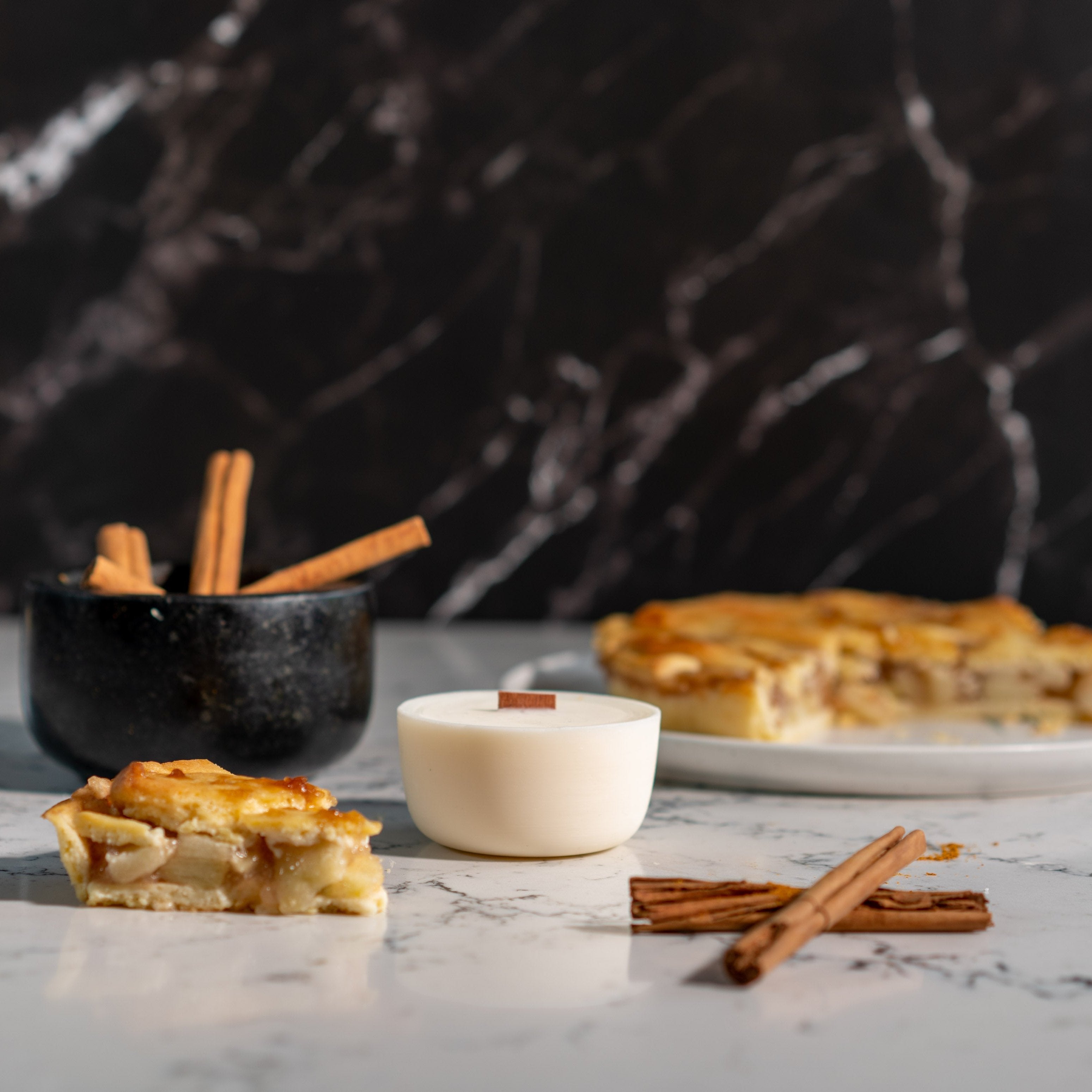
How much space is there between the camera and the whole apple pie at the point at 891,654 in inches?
58.9

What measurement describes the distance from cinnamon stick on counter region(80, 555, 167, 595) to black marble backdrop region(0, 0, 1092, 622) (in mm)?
1207

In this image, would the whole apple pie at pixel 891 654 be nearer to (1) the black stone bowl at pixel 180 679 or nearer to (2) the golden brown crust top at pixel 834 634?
(2) the golden brown crust top at pixel 834 634

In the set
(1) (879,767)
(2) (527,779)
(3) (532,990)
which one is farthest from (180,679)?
(1) (879,767)

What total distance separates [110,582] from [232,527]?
17cm

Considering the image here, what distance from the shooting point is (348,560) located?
1.18m

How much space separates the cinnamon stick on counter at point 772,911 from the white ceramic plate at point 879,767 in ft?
1.04

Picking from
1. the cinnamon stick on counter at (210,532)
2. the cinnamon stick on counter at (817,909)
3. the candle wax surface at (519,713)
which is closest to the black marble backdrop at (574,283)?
the cinnamon stick on counter at (210,532)

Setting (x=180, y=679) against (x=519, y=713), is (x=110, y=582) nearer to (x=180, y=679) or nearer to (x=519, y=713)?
(x=180, y=679)

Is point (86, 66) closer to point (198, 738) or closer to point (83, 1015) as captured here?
point (198, 738)

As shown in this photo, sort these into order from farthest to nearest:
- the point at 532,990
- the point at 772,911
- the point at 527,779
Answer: the point at 527,779 → the point at 772,911 → the point at 532,990

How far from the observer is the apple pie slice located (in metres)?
0.79

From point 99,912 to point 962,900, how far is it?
57cm

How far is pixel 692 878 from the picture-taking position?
85 centimetres

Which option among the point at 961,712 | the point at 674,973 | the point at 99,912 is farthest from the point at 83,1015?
the point at 961,712
